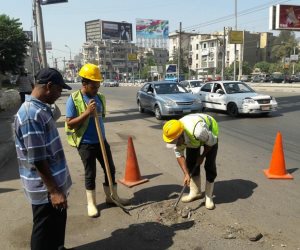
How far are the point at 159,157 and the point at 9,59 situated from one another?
83.1ft

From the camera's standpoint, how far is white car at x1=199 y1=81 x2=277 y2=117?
13602 mm

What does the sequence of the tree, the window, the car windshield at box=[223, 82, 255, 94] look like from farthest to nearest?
the tree
the window
the car windshield at box=[223, 82, 255, 94]

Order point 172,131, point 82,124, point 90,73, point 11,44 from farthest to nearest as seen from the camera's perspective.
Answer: point 11,44
point 82,124
point 90,73
point 172,131

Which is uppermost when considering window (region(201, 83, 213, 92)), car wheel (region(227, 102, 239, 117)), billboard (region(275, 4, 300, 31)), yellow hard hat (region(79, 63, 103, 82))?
billboard (region(275, 4, 300, 31))

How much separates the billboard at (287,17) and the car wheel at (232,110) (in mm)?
25265

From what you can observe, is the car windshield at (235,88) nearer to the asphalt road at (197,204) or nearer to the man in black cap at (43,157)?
the asphalt road at (197,204)

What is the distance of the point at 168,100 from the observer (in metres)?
13.8

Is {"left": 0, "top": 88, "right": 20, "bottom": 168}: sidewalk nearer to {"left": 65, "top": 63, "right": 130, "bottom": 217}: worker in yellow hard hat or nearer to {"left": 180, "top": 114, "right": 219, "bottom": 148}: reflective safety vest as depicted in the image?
{"left": 65, "top": 63, "right": 130, "bottom": 217}: worker in yellow hard hat

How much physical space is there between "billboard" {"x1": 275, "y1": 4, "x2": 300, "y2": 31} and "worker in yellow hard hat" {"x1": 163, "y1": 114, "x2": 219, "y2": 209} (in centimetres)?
3511

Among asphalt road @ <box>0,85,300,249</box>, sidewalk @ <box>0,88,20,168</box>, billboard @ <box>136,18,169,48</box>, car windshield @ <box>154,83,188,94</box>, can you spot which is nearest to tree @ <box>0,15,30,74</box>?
sidewalk @ <box>0,88,20,168</box>

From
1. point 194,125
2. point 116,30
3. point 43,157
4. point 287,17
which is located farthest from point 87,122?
point 116,30

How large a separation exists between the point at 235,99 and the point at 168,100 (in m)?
2.60

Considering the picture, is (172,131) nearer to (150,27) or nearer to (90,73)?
(90,73)

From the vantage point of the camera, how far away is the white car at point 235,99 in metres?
13.6
